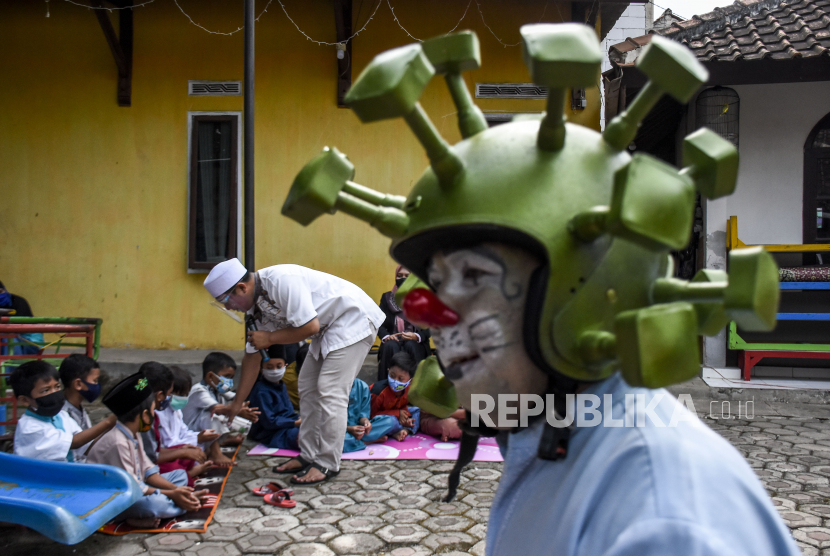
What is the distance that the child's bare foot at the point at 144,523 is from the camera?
12.4 feet

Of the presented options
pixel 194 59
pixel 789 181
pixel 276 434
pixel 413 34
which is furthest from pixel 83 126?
pixel 789 181

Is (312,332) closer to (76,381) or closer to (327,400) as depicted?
(327,400)

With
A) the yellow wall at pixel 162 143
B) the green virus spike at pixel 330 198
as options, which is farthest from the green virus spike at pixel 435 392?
the yellow wall at pixel 162 143

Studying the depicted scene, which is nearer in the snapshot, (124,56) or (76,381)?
(76,381)

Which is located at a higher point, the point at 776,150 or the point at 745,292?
the point at 776,150

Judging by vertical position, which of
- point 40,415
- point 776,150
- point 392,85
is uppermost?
point 776,150

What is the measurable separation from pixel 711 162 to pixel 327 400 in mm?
3814

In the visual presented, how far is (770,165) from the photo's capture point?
748 centimetres

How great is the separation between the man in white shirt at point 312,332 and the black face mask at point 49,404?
109 centimetres

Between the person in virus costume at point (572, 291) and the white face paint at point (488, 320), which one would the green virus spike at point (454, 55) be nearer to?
the person in virus costume at point (572, 291)

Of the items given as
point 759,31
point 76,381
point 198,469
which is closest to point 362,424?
point 198,469

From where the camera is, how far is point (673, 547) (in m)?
0.81

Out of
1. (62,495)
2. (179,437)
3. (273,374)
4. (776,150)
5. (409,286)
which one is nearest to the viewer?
(409,286)

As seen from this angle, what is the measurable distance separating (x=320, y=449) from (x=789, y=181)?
6114 mm
